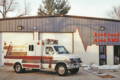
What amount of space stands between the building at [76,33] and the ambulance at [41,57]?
4.26 meters

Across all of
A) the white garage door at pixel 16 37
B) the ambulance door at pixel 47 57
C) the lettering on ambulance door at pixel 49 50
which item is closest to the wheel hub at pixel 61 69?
the ambulance door at pixel 47 57

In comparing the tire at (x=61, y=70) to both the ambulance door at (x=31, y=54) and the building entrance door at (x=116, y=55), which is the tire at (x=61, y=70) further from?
the building entrance door at (x=116, y=55)

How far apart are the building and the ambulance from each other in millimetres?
4256

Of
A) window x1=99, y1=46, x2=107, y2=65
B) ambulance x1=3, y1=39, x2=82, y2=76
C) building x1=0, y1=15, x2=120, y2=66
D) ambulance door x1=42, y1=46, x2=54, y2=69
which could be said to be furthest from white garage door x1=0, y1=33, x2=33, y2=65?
window x1=99, y1=46, x2=107, y2=65

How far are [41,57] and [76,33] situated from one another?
6.49 meters

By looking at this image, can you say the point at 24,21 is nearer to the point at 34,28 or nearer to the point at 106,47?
the point at 34,28

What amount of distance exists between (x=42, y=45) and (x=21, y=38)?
573 cm

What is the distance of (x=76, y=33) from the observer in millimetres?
18266

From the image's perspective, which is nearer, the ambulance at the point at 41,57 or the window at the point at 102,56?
Answer: the ambulance at the point at 41,57

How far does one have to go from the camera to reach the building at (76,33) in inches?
704

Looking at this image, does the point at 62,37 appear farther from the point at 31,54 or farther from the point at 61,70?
the point at 61,70

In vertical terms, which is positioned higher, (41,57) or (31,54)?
(31,54)

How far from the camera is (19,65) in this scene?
13.5 meters

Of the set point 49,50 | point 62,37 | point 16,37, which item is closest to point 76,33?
point 62,37
